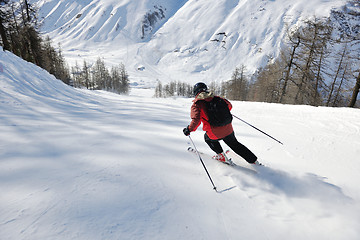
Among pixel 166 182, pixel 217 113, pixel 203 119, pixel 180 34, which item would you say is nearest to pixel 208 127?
pixel 203 119

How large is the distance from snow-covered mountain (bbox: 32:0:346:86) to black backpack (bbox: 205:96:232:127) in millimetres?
79995

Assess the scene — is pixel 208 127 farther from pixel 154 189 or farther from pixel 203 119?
pixel 154 189

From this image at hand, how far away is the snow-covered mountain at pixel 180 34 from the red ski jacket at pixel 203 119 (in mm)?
79934

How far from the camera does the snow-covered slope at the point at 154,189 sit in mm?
1521

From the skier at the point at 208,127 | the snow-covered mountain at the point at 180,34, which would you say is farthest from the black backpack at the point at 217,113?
the snow-covered mountain at the point at 180,34

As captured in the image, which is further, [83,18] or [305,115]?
[83,18]

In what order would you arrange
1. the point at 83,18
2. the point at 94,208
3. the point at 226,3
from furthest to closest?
1. the point at 83,18
2. the point at 226,3
3. the point at 94,208

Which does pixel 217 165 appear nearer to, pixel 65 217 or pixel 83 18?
pixel 65 217

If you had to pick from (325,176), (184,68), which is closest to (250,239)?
(325,176)

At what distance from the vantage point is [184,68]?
95.7 metres

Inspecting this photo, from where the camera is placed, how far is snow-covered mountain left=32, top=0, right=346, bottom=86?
288ft

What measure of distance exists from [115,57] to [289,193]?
395 ft

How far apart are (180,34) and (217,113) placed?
129940 millimetres

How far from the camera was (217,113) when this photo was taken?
2.82 m
